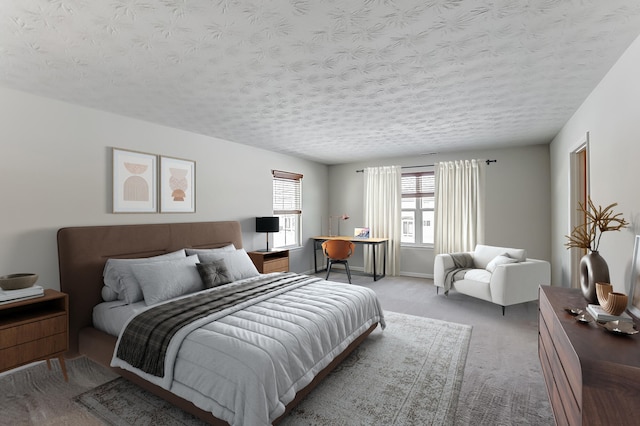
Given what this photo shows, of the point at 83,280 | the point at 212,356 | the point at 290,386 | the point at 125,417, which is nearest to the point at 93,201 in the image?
the point at 83,280

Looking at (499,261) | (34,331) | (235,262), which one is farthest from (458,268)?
(34,331)

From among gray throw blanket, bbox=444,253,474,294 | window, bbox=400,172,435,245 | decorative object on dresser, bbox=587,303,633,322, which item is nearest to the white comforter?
decorative object on dresser, bbox=587,303,633,322

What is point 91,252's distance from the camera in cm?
303

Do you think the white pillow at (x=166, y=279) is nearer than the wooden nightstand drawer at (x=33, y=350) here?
No

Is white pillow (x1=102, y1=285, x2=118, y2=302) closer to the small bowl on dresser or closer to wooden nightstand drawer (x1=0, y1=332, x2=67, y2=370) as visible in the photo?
wooden nightstand drawer (x1=0, y1=332, x2=67, y2=370)

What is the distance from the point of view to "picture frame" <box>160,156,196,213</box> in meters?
3.82

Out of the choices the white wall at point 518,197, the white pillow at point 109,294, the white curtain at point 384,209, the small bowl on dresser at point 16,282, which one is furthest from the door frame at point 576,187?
the small bowl on dresser at point 16,282

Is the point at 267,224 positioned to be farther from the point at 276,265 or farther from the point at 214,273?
the point at 214,273

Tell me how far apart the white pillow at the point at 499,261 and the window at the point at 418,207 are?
166 centimetres

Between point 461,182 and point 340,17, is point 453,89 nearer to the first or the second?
point 340,17

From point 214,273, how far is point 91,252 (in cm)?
118

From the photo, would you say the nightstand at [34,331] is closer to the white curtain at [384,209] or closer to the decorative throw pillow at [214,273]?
the decorative throw pillow at [214,273]

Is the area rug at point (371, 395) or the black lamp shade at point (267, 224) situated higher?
the black lamp shade at point (267, 224)

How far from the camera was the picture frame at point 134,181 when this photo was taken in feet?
11.0
